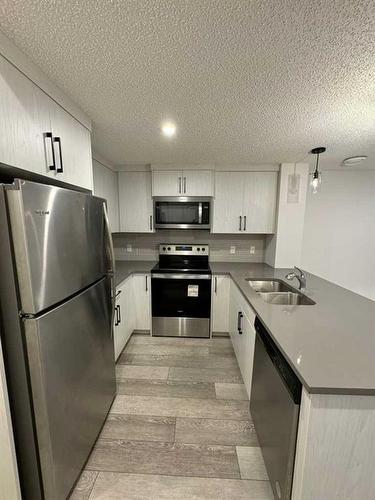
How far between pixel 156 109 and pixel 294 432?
1.91 m

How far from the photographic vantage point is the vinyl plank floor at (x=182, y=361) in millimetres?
2293

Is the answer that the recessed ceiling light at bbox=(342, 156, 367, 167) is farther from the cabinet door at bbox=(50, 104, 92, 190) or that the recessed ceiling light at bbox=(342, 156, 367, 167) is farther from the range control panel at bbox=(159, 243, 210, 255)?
the cabinet door at bbox=(50, 104, 92, 190)

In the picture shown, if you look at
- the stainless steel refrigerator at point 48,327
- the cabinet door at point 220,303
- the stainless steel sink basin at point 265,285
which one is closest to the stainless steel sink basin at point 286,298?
the stainless steel sink basin at point 265,285

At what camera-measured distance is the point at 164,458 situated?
1384 mm

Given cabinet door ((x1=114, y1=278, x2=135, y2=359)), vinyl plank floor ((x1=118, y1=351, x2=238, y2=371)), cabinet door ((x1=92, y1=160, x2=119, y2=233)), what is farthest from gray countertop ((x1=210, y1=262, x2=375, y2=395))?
cabinet door ((x1=92, y1=160, x2=119, y2=233))

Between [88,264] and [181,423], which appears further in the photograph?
[181,423]

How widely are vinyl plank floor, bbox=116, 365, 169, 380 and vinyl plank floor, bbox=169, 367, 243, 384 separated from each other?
8cm

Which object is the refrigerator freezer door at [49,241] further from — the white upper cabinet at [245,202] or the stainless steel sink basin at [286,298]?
the white upper cabinet at [245,202]

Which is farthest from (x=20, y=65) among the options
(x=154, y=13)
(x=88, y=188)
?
(x=88, y=188)

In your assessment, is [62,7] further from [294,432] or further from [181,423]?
[181,423]

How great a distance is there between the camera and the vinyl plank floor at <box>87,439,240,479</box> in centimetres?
131

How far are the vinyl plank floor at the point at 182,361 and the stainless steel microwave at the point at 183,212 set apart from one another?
1.57 metres

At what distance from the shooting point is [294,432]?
920mm

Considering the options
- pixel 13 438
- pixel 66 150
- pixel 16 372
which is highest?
pixel 66 150
